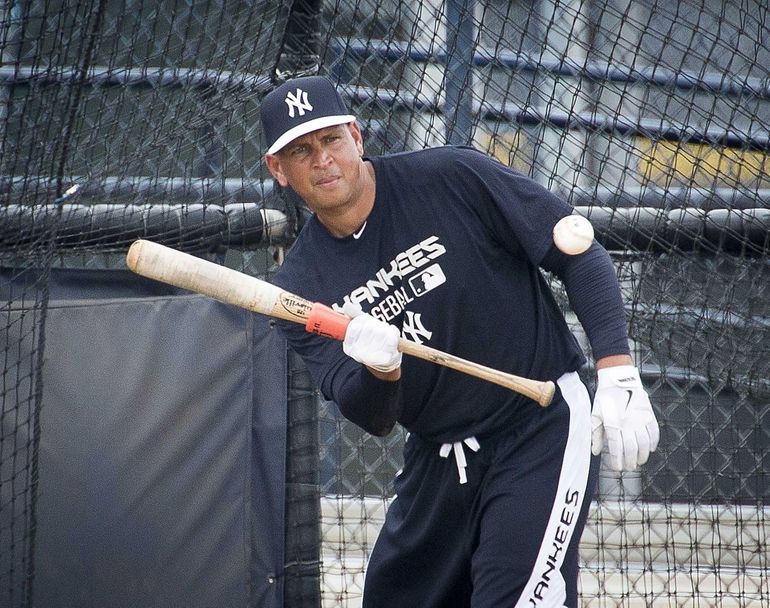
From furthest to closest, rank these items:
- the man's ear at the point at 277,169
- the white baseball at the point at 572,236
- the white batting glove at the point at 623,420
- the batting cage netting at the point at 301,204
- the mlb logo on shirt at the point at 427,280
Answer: the batting cage netting at the point at 301,204, the man's ear at the point at 277,169, the mlb logo on shirt at the point at 427,280, the white baseball at the point at 572,236, the white batting glove at the point at 623,420

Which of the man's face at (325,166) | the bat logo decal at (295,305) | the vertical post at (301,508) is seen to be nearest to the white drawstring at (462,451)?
the bat logo decal at (295,305)

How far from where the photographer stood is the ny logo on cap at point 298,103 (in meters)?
2.82

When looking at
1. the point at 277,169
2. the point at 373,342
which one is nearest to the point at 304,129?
the point at 277,169

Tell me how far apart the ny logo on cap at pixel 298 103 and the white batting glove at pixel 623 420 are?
1013mm

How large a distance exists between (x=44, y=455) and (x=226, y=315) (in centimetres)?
85

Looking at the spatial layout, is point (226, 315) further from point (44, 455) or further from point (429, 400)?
point (429, 400)

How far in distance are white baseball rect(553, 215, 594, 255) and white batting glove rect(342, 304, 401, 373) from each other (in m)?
0.46

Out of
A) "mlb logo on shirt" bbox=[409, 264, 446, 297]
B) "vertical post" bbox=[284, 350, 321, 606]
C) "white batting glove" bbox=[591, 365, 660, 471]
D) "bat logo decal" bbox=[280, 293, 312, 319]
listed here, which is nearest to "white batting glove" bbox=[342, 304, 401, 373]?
"bat logo decal" bbox=[280, 293, 312, 319]

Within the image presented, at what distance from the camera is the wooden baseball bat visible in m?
2.55

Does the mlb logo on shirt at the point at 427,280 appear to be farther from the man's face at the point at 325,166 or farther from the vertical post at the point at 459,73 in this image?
the vertical post at the point at 459,73

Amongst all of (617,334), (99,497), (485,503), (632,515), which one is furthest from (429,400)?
Result: (632,515)

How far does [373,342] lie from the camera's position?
2523 millimetres

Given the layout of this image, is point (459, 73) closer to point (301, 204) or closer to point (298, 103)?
point (301, 204)

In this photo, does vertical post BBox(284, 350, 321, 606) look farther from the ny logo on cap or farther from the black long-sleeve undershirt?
the black long-sleeve undershirt
